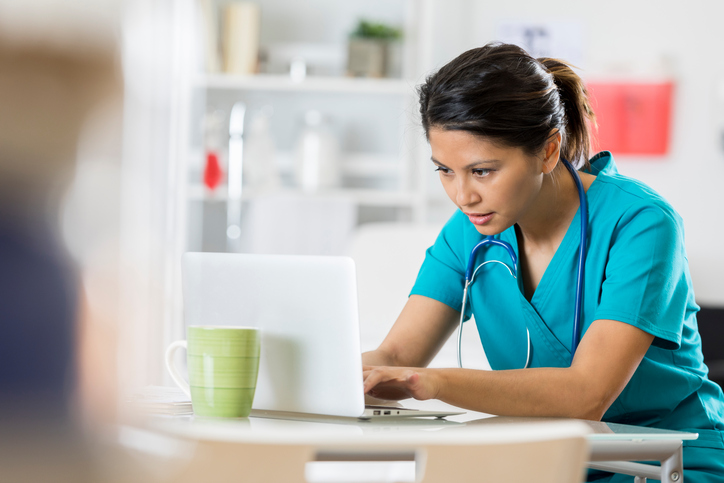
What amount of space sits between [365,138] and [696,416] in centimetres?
223

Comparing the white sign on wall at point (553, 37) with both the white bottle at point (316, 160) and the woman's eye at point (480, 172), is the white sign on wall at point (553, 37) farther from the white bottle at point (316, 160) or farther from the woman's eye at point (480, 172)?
the woman's eye at point (480, 172)

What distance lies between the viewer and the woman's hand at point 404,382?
896mm

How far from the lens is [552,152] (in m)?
1.13

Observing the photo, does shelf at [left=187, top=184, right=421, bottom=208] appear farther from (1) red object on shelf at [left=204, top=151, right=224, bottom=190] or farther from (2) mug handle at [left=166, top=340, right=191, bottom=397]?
(2) mug handle at [left=166, top=340, right=191, bottom=397]

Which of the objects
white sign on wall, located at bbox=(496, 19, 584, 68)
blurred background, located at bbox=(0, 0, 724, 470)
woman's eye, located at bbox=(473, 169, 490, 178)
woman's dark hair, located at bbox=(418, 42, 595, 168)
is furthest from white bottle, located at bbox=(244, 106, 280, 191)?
woman's eye, located at bbox=(473, 169, 490, 178)

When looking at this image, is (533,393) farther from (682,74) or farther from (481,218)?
(682,74)

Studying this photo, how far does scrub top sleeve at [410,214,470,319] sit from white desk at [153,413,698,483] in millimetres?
319

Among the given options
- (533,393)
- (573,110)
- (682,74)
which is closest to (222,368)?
(533,393)

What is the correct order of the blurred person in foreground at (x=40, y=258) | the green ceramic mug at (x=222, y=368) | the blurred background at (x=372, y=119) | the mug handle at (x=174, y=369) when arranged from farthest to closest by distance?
the blurred background at (x=372, y=119), the mug handle at (x=174, y=369), the green ceramic mug at (x=222, y=368), the blurred person in foreground at (x=40, y=258)

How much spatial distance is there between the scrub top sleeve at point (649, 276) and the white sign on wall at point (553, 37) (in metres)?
2.05

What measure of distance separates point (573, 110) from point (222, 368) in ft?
2.27


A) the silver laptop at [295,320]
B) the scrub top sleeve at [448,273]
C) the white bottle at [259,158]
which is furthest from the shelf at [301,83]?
the silver laptop at [295,320]

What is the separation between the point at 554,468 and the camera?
0.52 m

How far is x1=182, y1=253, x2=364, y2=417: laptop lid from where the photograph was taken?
86cm
